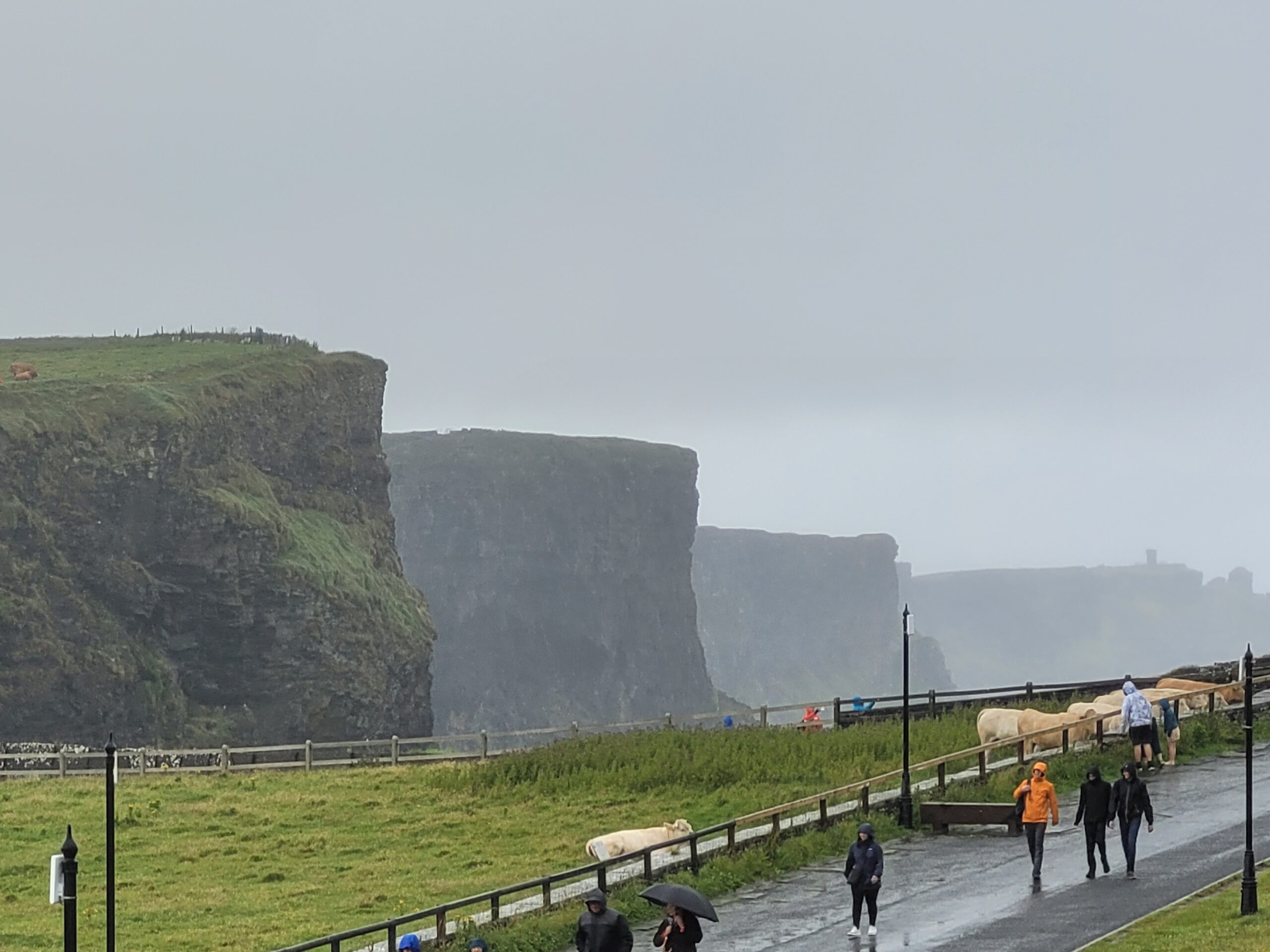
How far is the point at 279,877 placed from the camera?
37656 mm

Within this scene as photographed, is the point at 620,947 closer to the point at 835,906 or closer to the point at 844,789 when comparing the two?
the point at 835,906

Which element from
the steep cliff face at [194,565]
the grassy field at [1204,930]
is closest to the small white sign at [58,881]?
the grassy field at [1204,930]

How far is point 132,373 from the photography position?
134 m

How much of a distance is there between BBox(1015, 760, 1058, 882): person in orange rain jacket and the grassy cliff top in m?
91.4

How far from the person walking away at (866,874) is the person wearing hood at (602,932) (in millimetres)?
6474

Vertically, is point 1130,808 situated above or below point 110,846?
below

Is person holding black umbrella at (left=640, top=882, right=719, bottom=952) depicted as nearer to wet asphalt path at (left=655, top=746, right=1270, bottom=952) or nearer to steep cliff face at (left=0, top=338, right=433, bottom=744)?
wet asphalt path at (left=655, top=746, right=1270, bottom=952)

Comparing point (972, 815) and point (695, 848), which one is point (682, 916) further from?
point (972, 815)

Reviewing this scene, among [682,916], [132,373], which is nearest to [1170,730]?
[682,916]

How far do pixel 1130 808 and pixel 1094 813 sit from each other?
853mm

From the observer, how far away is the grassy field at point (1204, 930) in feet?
82.2

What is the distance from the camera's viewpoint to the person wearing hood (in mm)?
21709

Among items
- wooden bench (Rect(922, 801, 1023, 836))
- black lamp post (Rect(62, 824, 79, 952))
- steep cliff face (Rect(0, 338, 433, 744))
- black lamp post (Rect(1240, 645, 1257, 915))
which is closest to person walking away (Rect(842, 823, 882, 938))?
black lamp post (Rect(1240, 645, 1257, 915))

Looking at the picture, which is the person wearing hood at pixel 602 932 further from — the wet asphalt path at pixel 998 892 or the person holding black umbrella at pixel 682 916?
the wet asphalt path at pixel 998 892
